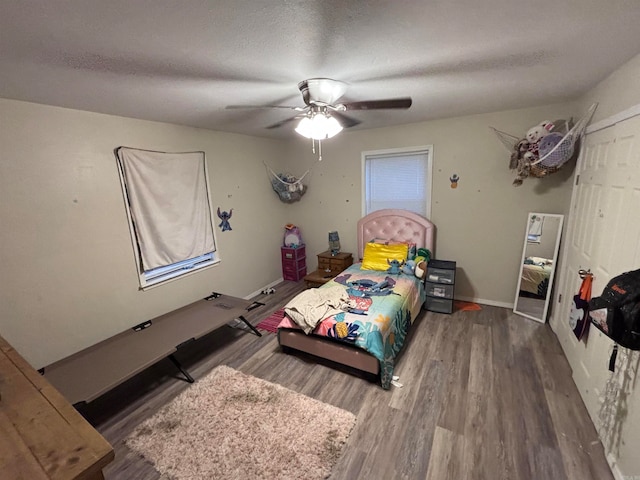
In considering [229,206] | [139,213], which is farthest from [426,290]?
[139,213]

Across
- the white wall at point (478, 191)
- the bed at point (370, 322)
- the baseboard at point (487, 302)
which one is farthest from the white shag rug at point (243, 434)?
the white wall at point (478, 191)

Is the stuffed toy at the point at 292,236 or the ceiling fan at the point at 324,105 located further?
the stuffed toy at the point at 292,236

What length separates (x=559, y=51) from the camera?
5.37 feet

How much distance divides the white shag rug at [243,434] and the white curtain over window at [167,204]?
1583 millimetres

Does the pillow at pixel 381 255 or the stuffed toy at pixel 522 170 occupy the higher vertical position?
the stuffed toy at pixel 522 170

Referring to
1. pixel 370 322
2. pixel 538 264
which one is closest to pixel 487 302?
pixel 538 264

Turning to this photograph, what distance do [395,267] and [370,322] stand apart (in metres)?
1.28

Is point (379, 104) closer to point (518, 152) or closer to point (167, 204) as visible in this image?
point (518, 152)

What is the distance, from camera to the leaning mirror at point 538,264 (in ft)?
10.2

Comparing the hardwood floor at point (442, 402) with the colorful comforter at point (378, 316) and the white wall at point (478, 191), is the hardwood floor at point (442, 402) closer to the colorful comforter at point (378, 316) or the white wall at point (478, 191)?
the colorful comforter at point (378, 316)

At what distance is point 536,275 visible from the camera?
325 centimetres

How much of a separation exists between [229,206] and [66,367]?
7.79ft

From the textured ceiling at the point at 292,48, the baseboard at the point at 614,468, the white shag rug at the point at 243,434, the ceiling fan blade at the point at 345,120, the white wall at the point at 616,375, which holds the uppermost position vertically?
the ceiling fan blade at the point at 345,120

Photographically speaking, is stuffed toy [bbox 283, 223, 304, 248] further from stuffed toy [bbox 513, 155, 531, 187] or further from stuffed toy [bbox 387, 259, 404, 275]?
stuffed toy [bbox 513, 155, 531, 187]
